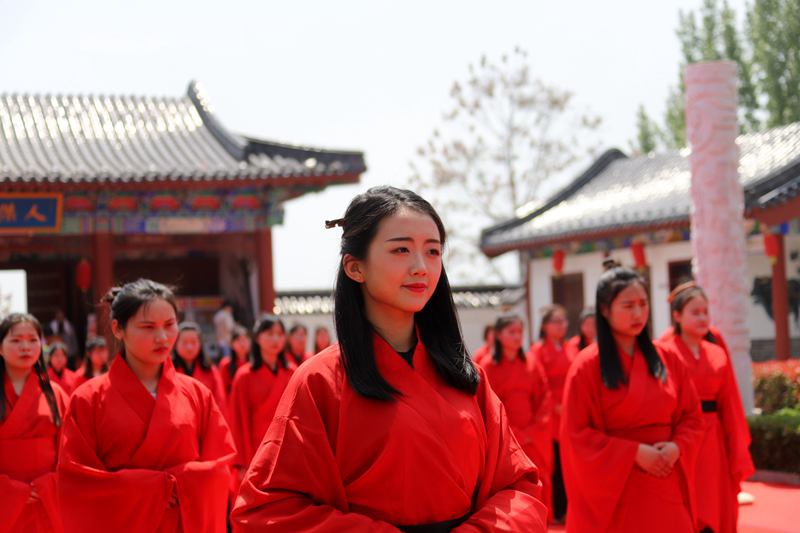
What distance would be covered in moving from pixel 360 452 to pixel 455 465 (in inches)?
10.4

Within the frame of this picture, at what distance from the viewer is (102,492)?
5266 mm

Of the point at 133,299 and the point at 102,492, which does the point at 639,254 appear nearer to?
the point at 133,299

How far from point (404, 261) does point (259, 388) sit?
606 cm

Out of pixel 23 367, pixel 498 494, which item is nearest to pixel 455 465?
pixel 498 494

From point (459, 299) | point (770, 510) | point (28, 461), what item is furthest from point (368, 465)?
point (459, 299)

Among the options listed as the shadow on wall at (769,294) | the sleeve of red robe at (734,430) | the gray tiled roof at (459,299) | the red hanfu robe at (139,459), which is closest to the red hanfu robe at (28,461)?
the red hanfu robe at (139,459)

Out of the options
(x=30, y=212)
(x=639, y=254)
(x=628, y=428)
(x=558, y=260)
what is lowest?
(x=628, y=428)

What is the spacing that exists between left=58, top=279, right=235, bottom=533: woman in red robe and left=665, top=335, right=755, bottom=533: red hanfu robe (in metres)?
2.85

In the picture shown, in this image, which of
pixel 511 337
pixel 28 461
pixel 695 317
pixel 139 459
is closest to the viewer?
pixel 139 459

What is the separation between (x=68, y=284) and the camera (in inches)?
725

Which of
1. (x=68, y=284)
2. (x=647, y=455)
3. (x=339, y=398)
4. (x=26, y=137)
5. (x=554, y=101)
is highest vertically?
(x=554, y=101)

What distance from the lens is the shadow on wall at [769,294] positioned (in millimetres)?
18547

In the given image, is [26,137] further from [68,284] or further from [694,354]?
[694,354]

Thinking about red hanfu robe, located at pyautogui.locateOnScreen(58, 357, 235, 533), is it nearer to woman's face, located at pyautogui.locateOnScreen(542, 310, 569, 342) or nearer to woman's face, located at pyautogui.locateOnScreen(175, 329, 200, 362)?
woman's face, located at pyautogui.locateOnScreen(175, 329, 200, 362)
